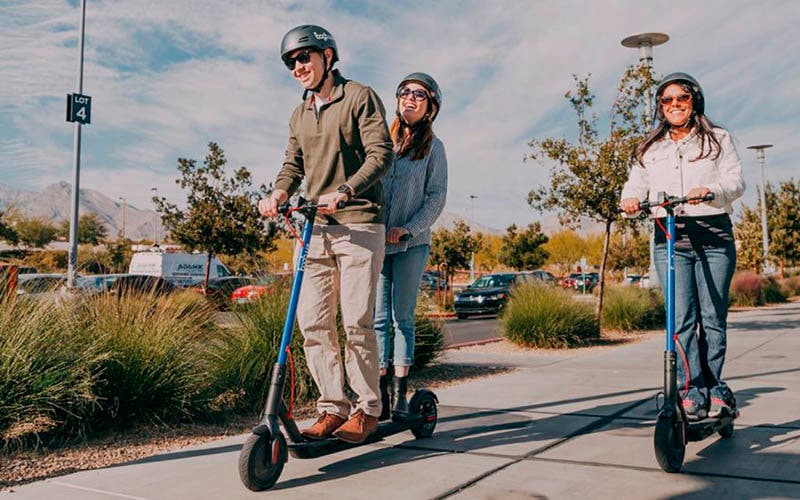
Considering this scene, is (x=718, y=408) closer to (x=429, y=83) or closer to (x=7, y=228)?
(x=429, y=83)

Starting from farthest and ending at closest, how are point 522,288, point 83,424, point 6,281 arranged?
point 522,288
point 6,281
point 83,424

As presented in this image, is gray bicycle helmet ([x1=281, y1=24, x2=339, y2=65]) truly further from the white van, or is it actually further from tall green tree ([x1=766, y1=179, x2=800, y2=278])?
tall green tree ([x1=766, y1=179, x2=800, y2=278])

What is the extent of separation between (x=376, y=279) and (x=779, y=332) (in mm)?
10881

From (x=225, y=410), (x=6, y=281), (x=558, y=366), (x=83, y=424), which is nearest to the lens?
(x=83, y=424)

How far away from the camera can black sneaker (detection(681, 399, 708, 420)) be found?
3.71 m

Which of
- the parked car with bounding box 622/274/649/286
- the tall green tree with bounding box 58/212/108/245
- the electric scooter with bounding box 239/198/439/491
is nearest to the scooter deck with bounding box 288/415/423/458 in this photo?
the electric scooter with bounding box 239/198/439/491

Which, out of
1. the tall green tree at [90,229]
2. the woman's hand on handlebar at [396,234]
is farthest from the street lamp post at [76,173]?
the tall green tree at [90,229]

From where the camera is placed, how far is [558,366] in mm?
7754

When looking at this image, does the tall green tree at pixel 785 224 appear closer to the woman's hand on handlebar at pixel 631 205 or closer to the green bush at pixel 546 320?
the green bush at pixel 546 320

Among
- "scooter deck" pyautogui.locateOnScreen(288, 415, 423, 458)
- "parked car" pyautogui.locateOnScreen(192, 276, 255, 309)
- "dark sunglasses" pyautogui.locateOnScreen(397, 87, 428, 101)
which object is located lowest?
"scooter deck" pyautogui.locateOnScreen(288, 415, 423, 458)

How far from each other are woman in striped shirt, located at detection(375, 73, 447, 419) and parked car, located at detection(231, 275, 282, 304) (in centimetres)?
225

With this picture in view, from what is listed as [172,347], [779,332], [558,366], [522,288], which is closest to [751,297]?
[779,332]

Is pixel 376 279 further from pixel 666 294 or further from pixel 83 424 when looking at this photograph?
pixel 83 424

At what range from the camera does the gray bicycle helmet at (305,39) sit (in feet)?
11.4
